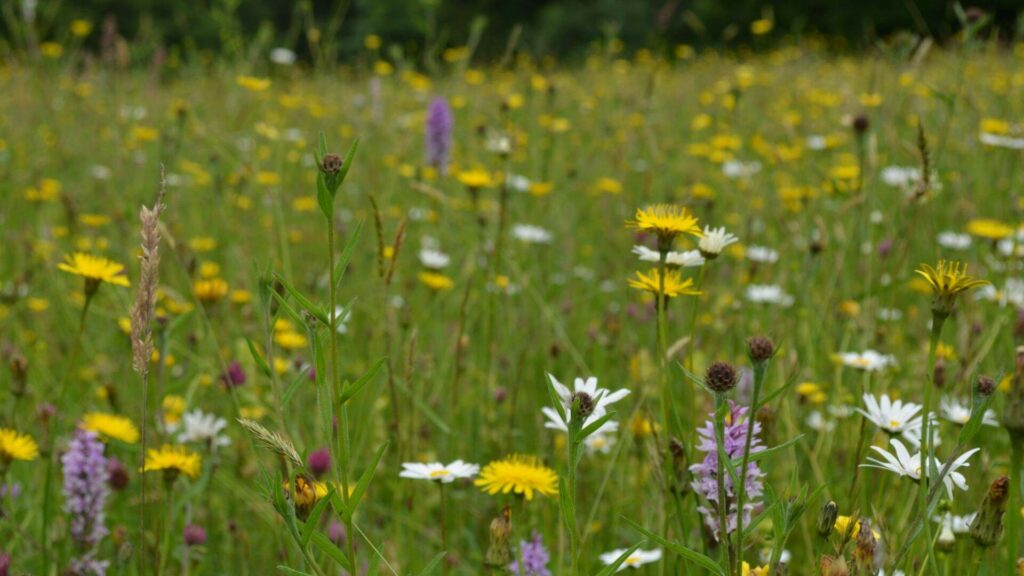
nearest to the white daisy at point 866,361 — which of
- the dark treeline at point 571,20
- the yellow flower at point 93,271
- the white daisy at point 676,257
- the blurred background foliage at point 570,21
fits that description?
the white daisy at point 676,257

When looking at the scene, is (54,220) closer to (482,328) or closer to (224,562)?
(482,328)

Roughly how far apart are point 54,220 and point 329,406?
2.56m

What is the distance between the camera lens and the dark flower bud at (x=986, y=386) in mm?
624

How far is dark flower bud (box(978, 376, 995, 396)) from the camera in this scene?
62 cm

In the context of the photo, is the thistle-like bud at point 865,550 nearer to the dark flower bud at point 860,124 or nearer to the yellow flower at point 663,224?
the yellow flower at point 663,224

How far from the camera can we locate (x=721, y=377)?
628 millimetres

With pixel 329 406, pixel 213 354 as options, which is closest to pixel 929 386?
pixel 329 406

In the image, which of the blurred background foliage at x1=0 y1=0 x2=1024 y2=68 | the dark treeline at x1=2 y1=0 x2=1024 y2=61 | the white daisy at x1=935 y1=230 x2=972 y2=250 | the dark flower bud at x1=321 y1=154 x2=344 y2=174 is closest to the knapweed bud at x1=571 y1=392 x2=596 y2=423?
the dark flower bud at x1=321 y1=154 x2=344 y2=174

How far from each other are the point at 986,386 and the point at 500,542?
1.27 feet

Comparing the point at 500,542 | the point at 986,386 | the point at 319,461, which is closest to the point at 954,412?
the point at 986,386

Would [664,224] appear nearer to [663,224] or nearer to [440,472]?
[663,224]

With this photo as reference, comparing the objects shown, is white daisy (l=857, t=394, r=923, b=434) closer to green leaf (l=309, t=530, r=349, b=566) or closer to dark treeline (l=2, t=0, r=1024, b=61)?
green leaf (l=309, t=530, r=349, b=566)

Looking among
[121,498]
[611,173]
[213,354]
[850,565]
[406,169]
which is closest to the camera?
[850,565]

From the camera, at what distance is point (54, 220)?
2.87m
